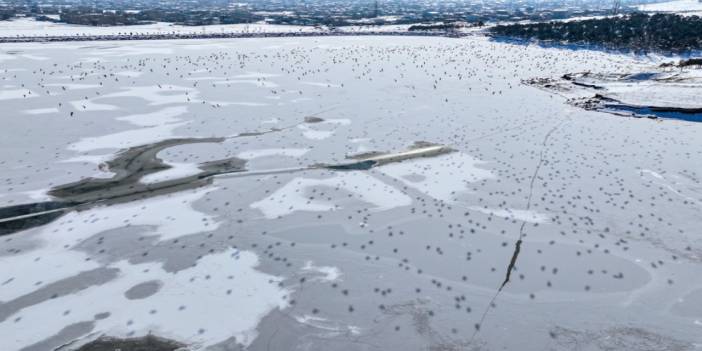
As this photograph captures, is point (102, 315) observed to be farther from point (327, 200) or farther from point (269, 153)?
point (269, 153)

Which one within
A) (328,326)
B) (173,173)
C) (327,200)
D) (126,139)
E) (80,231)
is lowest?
(328,326)

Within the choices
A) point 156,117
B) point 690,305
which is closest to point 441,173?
point 690,305

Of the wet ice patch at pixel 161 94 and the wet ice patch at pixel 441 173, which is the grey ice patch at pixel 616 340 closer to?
the wet ice patch at pixel 441 173

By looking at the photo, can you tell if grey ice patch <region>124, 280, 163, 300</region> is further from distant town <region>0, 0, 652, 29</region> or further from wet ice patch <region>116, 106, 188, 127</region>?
distant town <region>0, 0, 652, 29</region>

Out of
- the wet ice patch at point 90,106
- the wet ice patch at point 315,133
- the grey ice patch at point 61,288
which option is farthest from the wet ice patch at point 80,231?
the wet ice patch at point 90,106

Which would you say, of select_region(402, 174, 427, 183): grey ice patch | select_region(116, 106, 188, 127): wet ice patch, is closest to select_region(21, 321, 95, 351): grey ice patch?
select_region(402, 174, 427, 183): grey ice patch

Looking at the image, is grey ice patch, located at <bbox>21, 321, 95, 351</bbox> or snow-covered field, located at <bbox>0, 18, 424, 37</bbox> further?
snow-covered field, located at <bbox>0, 18, 424, 37</bbox>

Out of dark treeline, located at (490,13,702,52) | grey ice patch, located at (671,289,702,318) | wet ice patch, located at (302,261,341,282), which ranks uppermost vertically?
dark treeline, located at (490,13,702,52)
